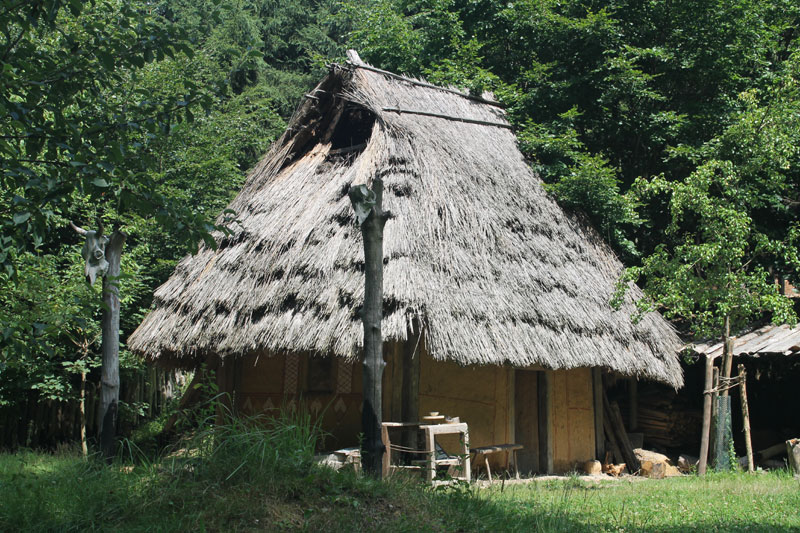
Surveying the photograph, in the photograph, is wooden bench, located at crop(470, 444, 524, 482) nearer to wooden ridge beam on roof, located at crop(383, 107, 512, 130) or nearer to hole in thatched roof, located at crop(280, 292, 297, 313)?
hole in thatched roof, located at crop(280, 292, 297, 313)

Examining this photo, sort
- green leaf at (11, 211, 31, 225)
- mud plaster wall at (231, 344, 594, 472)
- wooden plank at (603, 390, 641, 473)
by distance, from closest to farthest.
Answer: green leaf at (11, 211, 31, 225) < mud plaster wall at (231, 344, 594, 472) < wooden plank at (603, 390, 641, 473)

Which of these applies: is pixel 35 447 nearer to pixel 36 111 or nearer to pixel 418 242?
pixel 418 242

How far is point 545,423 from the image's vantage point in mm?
10242

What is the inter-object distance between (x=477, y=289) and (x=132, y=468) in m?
4.71

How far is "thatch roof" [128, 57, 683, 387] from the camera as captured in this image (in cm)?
817

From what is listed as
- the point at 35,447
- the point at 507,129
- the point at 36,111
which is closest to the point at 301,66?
the point at 507,129

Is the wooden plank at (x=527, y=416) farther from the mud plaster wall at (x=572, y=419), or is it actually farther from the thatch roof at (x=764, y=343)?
the thatch roof at (x=764, y=343)

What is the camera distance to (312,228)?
958 centimetres

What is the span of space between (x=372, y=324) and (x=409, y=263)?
2.72m

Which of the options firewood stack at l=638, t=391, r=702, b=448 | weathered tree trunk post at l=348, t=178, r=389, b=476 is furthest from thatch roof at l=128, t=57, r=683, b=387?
firewood stack at l=638, t=391, r=702, b=448

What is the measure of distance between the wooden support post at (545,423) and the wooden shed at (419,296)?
29 mm

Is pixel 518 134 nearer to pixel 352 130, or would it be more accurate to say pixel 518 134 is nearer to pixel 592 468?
pixel 352 130

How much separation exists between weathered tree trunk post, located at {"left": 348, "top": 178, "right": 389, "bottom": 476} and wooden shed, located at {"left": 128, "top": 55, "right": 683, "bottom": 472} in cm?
187

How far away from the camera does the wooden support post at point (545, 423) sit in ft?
33.3
